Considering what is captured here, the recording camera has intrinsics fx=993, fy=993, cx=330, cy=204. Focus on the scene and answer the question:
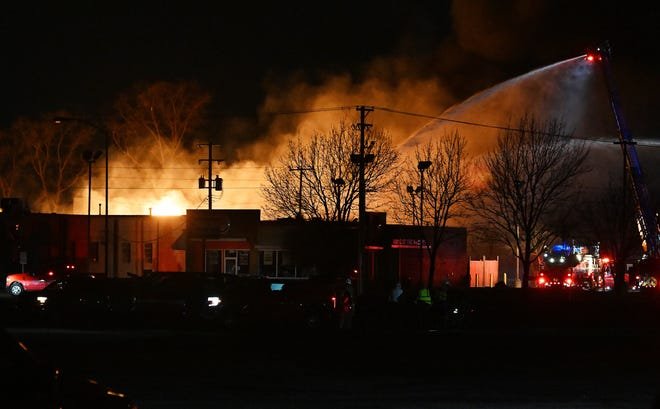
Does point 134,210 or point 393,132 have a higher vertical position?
point 393,132

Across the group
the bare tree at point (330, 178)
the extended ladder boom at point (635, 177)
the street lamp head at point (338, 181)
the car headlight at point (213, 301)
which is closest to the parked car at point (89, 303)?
the car headlight at point (213, 301)

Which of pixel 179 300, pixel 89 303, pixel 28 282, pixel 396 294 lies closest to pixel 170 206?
pixel 28 282

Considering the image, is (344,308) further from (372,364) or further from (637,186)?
(637,186)

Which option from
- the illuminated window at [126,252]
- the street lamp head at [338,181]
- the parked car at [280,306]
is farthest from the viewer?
the illuminated window at [126,252]

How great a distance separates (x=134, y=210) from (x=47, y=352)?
2655 inches

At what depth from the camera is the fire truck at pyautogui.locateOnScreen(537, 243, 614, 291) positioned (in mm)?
64438

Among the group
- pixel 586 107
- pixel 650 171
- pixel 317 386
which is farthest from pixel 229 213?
pixel 650 171

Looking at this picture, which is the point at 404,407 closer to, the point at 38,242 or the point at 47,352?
the point at 47,352

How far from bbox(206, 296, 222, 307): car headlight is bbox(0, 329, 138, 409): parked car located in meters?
24.4

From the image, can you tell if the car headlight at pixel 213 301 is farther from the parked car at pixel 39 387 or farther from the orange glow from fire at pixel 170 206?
the orange glow from fire at pixel 170 206

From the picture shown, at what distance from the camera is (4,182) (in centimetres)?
8675

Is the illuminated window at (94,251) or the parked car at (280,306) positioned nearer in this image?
the parked car at (280,306)

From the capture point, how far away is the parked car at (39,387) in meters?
4.97

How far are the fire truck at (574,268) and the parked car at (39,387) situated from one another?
5656 centimetres
